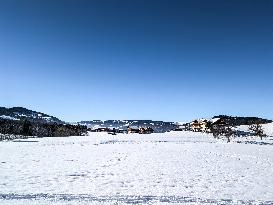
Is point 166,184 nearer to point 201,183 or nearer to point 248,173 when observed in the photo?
point 201,183

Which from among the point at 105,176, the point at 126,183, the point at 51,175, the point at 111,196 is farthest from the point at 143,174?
the point at 111,196

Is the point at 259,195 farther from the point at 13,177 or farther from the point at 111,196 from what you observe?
the point at 13,177

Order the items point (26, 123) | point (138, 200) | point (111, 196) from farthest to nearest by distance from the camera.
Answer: point (26, 123)
point (111, 196)
point (138, 200)

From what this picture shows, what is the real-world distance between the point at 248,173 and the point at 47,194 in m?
12.7

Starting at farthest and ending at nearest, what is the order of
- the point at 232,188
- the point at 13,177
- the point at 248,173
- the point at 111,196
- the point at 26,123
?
the point at 26,123 → the point at 248,173 → the point at 13,177 → the point at 232,188 → the point at 111,196

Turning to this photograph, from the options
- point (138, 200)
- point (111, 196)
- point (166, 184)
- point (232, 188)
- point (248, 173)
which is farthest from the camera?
point (248, 173)

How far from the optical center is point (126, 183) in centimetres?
1653

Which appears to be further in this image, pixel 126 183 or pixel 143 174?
pixel 143 174

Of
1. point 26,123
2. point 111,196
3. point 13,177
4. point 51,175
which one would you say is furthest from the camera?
point 26,123

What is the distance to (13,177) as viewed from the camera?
18.0 meters

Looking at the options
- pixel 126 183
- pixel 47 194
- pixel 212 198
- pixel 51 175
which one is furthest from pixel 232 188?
pixel 51 175

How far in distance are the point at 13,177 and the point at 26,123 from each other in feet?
532

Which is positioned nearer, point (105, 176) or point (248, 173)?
point (105, 176)

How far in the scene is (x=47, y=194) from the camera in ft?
43.9
